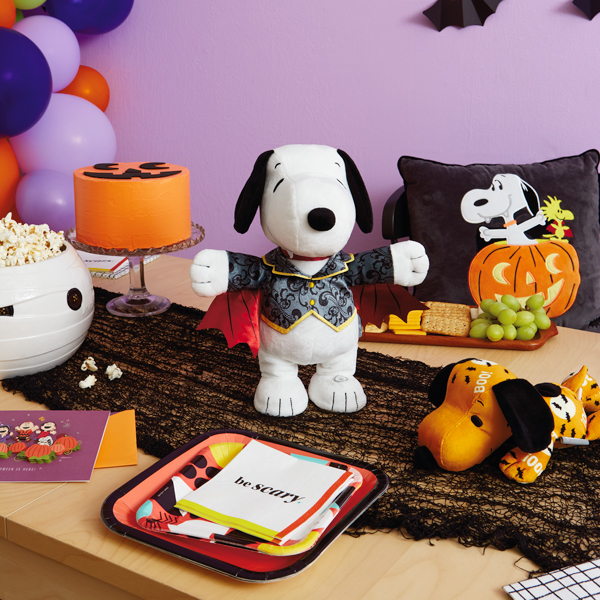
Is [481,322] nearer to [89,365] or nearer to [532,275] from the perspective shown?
[532,275]

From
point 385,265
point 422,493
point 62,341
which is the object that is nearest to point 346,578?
point 422,493

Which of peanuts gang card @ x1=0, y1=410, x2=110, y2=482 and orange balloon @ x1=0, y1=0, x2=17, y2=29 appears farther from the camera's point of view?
orange balloon @ x1=0, y1=0, x2=17, y2=29

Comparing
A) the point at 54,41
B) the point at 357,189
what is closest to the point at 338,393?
the point at 357,189

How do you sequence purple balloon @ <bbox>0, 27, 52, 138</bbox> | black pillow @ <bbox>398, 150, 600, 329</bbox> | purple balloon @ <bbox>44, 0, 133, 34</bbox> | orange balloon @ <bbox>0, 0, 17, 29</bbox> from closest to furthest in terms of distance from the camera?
black pillow @ <bbox>398, 150, 600, 329</bbox>, purple balloon @ <bbox>0, 27, 52, 138</bbox>, orange balloon @ <bbox>0, 0, 17, 29</bbox>, purple balloon @ <bbox>44, 0, 133, 34</bbox>

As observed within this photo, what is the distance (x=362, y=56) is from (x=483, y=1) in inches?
15.0

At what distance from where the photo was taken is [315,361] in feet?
2.96

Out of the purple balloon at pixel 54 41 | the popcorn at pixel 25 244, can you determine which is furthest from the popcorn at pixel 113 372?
the purple balloon at pixel 54 41

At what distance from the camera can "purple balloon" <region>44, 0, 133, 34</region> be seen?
2070mm

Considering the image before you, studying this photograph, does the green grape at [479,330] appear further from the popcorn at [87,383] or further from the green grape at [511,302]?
the popcorn at [87,383]

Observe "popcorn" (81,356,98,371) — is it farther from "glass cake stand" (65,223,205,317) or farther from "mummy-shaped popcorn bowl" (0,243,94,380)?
"glass cake stand" (65,223,205,317)

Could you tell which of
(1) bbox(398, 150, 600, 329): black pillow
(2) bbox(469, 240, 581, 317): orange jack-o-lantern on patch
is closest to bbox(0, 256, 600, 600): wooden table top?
(2) bbox(469, 240, 581, 317): orange jack-o-lantern on patch

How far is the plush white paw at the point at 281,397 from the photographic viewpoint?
910mm

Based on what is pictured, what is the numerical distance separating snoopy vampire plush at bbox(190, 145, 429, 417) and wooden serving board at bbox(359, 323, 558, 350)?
0.83ft

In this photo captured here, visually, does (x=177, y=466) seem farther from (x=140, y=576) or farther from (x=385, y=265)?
(x=385, y=265)
